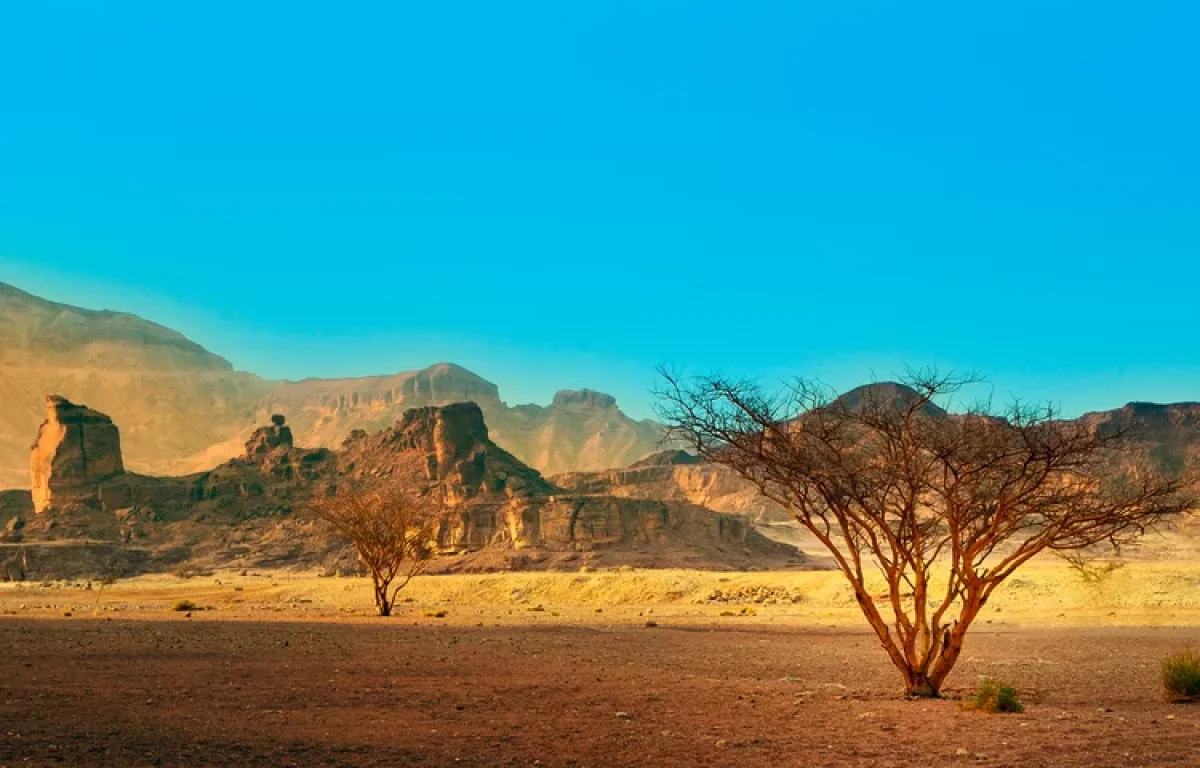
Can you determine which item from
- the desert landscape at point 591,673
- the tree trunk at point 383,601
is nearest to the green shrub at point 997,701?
the desert landscape at point 591,673

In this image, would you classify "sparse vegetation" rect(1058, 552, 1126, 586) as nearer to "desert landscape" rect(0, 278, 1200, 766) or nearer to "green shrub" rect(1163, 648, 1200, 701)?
"desert landscape" rect(0, 278, 1200, 766)

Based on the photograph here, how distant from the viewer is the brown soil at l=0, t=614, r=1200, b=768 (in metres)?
11.2

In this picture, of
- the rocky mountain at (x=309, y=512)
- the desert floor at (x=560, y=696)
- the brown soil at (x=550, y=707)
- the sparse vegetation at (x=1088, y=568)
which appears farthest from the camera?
the rocky mountain at (x=309, y=512)

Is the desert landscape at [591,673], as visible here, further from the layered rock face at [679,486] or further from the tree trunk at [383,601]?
the layered rock face at [679,486]

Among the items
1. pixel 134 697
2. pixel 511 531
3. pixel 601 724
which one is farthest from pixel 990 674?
pixel 511 531

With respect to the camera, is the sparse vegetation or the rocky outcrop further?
the rocky outcrop

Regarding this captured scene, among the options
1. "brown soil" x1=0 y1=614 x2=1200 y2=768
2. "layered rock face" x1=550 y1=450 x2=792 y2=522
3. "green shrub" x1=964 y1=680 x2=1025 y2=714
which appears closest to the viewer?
"brown soil" x1=0 y1=614 x2=1200 y2=768

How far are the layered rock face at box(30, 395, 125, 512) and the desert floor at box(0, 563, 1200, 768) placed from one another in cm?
12044

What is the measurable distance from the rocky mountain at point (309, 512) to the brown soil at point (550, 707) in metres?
68.4

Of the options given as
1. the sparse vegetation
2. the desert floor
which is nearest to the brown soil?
the desert floor

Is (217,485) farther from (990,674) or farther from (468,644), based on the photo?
(990,674)

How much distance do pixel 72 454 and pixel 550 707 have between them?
509 feet

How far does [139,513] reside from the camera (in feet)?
440

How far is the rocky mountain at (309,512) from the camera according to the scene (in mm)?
104688
